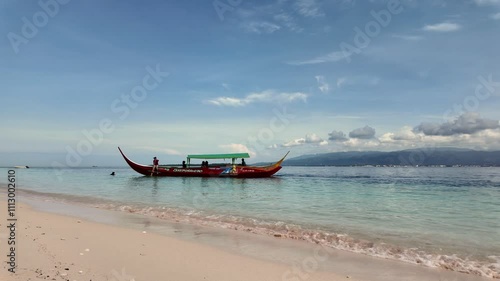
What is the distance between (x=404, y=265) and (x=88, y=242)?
739cm

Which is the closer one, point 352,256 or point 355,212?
point 352,256

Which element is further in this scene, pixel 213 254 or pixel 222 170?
pixel 222 170

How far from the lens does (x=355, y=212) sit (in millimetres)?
14883

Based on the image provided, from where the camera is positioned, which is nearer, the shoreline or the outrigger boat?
the shoreline

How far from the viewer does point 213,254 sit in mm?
7090

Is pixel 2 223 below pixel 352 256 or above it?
above

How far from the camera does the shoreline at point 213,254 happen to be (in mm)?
5906

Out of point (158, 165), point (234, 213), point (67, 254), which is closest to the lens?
point (67, 254)

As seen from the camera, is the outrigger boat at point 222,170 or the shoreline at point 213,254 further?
the outrigger boat at point 222,170

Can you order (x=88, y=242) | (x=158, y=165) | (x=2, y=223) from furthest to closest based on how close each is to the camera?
(x=158, y=165) → (x=2, y=223) → (x=88, y=242)

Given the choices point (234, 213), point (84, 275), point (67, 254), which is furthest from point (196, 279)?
point (234, 213)

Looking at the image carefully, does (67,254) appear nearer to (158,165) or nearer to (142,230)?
(142,230)

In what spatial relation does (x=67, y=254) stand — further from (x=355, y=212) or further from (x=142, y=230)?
(x=355, y=212)

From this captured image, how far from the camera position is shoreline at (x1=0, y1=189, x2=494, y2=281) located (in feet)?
19.4
